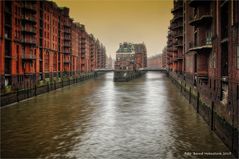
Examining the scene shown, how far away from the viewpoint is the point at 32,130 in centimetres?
2627

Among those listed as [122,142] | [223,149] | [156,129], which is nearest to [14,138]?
[122,142]

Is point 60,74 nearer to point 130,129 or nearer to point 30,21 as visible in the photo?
point 30,21

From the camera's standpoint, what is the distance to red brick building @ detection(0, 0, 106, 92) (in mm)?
56312

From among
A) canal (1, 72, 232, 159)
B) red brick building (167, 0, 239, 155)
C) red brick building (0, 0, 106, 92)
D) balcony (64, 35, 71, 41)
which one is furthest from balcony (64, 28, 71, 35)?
canal (1, 72, 232, 159)

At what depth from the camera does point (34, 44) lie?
6700cm

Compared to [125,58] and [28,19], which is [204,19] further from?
[125,58]

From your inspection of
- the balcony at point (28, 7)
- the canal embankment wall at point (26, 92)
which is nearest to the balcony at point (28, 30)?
the balcony at point (28, 7)

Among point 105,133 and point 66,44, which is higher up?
point 66,44

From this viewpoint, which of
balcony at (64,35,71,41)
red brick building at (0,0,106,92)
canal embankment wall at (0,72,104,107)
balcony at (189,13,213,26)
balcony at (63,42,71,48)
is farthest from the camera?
balcony at (64,35,71,41)

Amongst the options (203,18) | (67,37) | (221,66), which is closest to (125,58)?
(67,37)

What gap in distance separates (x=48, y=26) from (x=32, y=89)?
35.0 m

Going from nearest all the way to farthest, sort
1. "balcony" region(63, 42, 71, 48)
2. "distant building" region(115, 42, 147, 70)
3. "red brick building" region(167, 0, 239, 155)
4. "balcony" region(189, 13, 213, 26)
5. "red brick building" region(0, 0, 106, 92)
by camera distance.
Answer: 1. "red brick building" region(167, 0, 239, 155)
2. "balcony" region(189, 13, 213, 26)
3. "red brick building" region(0, 0, 106, 92)
4. "balcony" region(63, 42, 71, 48)
5. "distant building" region(115, 42, 147, 70)

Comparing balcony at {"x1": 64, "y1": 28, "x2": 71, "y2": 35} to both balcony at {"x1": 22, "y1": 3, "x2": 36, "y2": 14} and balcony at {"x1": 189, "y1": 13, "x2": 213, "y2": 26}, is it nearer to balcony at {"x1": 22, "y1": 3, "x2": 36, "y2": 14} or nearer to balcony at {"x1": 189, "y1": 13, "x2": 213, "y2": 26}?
balcony at {"x1": 22, "y1": 3, "x2": 36, "y2": 14}

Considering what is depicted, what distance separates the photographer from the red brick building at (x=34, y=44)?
185 feet
